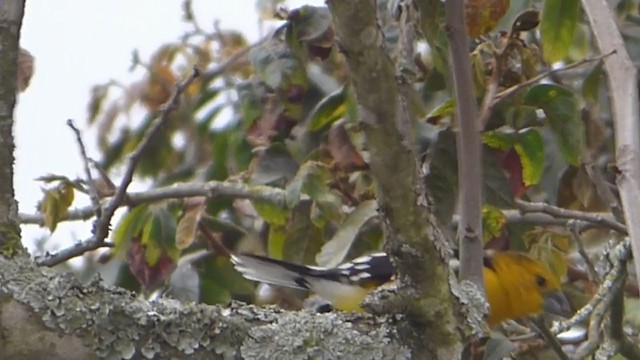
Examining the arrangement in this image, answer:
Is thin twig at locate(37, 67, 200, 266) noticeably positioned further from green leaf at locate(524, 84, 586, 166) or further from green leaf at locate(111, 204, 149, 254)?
green leaf at locate(524, 84, 586, 166)

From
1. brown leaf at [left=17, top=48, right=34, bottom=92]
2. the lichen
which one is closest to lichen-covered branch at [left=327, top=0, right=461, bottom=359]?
the lichen

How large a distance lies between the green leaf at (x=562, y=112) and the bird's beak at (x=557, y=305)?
0.98 m

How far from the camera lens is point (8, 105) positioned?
160 cm

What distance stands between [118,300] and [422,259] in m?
0.41

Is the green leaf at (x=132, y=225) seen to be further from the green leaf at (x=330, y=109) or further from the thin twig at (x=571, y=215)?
the thin twig at (x=571, y=215)

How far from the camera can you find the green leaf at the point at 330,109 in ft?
9.68

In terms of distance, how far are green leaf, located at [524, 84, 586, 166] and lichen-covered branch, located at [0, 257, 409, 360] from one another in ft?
3.57

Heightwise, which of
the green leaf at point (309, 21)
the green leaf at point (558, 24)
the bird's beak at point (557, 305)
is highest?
the green leaf at point (558, 24)

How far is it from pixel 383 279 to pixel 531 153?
30.8 inches

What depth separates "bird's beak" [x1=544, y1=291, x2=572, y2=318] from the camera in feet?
11.6

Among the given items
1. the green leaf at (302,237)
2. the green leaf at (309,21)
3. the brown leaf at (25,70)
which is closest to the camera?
the brown leaf at (25,70)

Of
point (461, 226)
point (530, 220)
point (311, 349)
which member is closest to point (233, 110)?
point (530, 220)

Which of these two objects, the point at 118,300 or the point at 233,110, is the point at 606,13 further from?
the point at 233,110

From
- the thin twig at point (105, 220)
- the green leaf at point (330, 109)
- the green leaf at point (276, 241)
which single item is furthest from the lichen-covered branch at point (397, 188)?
the green leaf at point (276, 241)
